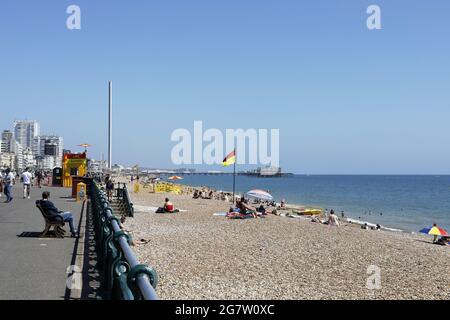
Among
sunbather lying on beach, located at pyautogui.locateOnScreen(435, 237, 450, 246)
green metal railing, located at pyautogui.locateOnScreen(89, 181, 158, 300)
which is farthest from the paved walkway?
sunbather lying on beach, located at pyautogui.locateOnScreen(435, 237, 450, 246)

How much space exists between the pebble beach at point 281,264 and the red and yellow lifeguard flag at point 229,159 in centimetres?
1183

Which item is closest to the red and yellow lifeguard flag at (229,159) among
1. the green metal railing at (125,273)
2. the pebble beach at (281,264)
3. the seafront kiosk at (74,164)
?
the seafront kiosk at (74,164)

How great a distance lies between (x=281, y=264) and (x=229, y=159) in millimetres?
19873

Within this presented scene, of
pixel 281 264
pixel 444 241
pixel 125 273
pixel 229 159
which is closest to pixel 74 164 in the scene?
pixel 229 159

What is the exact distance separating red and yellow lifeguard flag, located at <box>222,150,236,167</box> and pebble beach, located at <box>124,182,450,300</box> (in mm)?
11829

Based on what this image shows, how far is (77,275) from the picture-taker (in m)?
6.61

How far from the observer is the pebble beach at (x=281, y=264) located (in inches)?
374

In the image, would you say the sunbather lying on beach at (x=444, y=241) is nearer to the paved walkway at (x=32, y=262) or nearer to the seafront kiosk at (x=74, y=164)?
the paved walkway at (x=32, y=262)

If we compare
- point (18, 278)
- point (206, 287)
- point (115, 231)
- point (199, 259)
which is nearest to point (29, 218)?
point (199, 259)

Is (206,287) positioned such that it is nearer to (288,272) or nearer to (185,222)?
(288,272)

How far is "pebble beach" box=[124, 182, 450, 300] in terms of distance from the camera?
9500 mm
